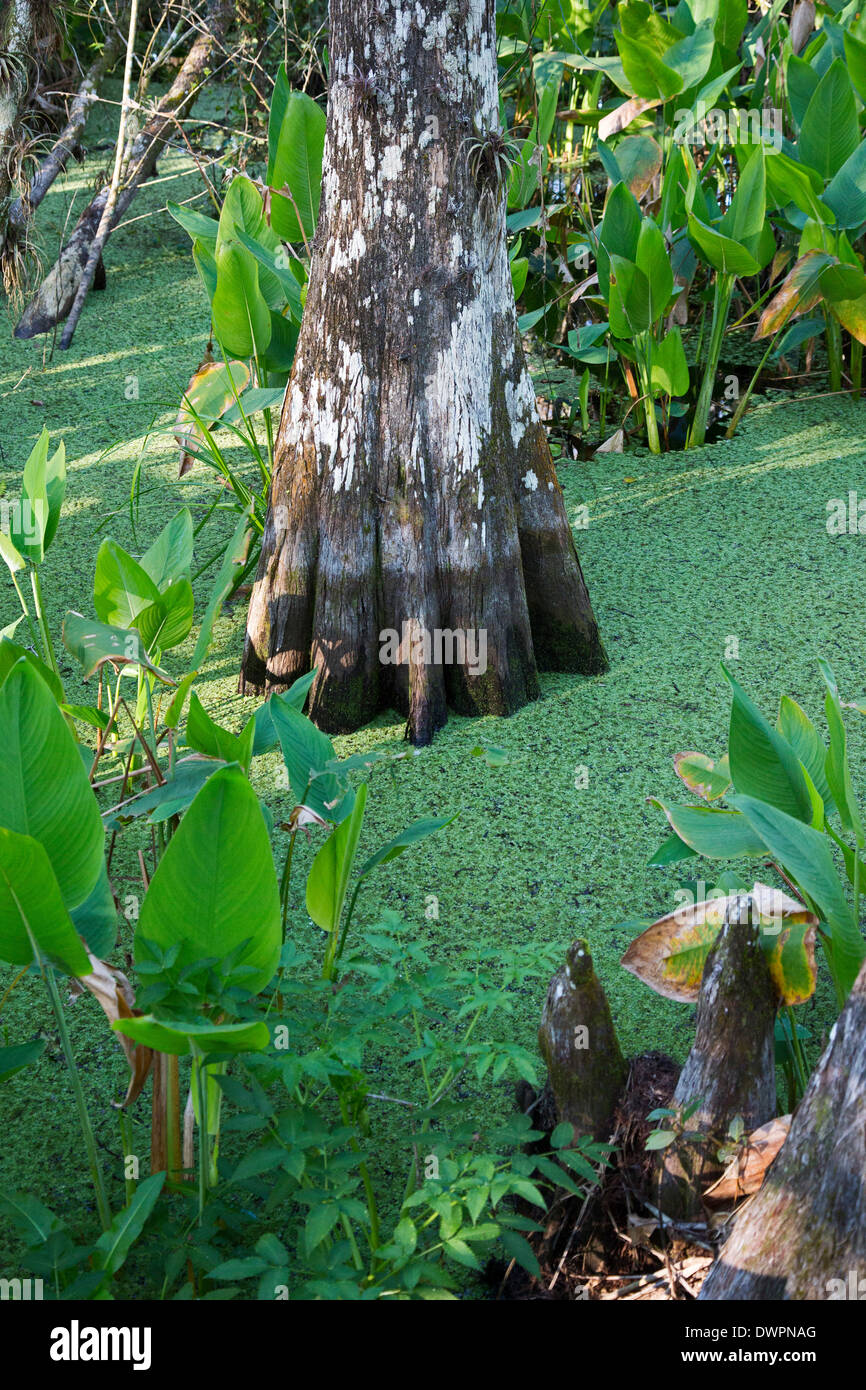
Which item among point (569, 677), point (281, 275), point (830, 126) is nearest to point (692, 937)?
point (569, 677)

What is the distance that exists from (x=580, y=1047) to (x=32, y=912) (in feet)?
2.14

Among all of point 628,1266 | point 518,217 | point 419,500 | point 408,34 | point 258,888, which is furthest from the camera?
point 518,217

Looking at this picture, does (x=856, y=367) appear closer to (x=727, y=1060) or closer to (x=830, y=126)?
(x=830, y=126)

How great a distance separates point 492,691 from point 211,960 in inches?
51.9

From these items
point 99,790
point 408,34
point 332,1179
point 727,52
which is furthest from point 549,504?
point 727,52

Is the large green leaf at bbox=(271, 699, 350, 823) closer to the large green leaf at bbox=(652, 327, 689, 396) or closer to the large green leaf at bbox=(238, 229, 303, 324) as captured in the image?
the large green leaf at bbox=(238, 229, 303, 324)

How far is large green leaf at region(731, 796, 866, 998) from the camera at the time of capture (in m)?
1.29

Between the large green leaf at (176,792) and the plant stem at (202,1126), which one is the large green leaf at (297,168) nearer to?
the large green leaf at (176,792)

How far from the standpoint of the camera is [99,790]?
7.23 ft

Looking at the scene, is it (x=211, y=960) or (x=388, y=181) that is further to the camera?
(x=388, y=181)

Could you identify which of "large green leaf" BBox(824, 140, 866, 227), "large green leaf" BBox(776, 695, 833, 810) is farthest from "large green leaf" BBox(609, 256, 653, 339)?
"large green leaf" BBox(776, 695, 833, 810)

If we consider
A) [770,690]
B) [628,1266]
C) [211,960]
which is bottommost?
[628,1266]

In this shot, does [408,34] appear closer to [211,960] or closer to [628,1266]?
[211,960]

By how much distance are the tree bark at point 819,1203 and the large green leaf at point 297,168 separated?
2.22m
